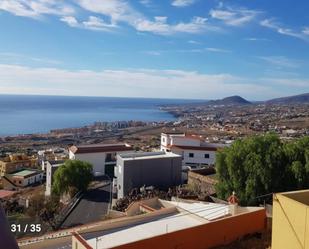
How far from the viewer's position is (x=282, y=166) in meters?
19.4

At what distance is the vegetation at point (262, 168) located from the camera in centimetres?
1900

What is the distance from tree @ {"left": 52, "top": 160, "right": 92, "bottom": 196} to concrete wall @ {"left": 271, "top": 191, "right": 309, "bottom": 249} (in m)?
19.6

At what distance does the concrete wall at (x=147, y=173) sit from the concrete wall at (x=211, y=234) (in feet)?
40.4

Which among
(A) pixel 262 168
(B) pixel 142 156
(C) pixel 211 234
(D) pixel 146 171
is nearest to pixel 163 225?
(C) pixel 211 234

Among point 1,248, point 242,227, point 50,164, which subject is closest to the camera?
point 1,248

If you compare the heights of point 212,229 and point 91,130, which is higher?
point 212,229

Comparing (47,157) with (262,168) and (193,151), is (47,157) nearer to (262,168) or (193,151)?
(193,151)

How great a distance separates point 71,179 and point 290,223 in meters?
20.4

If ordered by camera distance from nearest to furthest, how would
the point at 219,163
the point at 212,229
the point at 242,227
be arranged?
the point at 212,229 < the point at 242,227 < the point at 219,163

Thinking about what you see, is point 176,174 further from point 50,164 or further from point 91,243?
point 91,243

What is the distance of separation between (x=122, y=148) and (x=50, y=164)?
704 centimetres

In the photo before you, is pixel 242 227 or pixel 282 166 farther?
pixel 282 166

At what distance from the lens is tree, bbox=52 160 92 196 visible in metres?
27.1

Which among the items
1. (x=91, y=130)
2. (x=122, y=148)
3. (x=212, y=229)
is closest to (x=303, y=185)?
(x=212, y=229)
